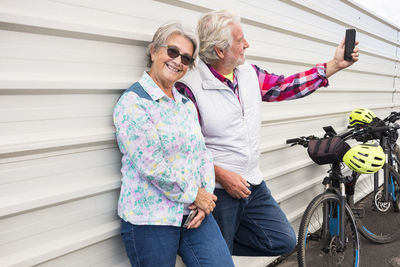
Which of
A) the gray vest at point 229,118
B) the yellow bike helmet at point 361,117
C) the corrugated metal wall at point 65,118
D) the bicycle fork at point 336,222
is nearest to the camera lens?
the corrugated metal wall at point 65,118

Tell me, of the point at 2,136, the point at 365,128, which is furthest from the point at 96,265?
the point at 365,128

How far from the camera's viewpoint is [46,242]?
163 cm

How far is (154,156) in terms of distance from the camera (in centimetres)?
160

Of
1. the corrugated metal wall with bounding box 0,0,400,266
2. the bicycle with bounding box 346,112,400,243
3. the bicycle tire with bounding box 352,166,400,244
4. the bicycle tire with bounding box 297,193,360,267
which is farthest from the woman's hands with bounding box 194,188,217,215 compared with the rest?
the bicycle tire with bounding box 352,166,400,244

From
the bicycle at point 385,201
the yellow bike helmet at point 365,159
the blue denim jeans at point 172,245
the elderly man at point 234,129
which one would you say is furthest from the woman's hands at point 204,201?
the bicycle at point 385,201

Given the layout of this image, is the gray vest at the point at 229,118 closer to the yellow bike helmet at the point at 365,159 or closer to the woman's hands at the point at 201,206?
the woman's hands at the point at 201,206

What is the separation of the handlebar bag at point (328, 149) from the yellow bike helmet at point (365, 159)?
0.15 metres

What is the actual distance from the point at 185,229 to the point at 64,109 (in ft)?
2.76

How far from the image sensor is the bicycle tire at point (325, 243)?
290 centimetres

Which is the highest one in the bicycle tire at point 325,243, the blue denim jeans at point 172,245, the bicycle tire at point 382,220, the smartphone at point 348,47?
the smartphone at point 348,47

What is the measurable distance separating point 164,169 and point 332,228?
2.04 meters

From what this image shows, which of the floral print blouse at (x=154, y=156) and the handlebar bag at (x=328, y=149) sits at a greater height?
the floral print blouse at (x=154, y=156)

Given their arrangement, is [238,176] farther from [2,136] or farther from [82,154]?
[2,136]

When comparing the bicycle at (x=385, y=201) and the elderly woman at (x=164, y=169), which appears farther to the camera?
the bicycle at (x=385, y=201)
